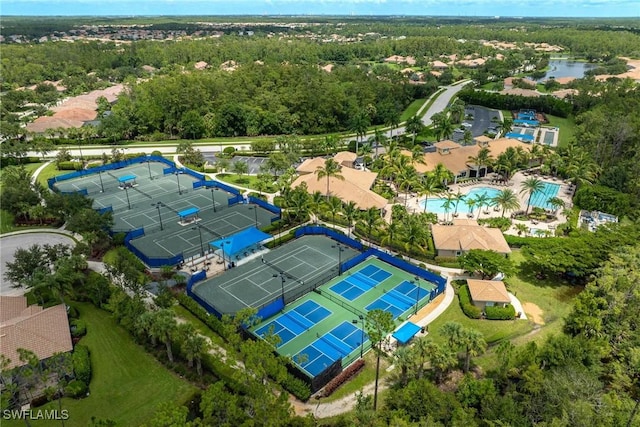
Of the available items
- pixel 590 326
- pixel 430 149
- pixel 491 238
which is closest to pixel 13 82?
pixel 430 149

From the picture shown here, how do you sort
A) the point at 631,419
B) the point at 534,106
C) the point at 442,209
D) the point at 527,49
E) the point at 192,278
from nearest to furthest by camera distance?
the point at 631,419 → the point at 192,278 → the point at 442,209 → the point at 534,106 → the point at 527,49

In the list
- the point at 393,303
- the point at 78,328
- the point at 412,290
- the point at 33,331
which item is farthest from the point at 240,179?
the point at 33,331

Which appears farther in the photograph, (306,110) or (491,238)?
(306,110)

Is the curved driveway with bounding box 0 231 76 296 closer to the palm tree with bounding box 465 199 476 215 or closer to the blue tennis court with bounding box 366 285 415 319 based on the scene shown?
the blue tennis court with bounding box 366 285 415 319

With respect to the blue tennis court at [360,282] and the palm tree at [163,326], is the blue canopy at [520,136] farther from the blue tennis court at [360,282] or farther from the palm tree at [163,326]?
the palm tree at [163,326]

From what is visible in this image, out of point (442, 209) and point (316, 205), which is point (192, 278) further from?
point (442, 209)
